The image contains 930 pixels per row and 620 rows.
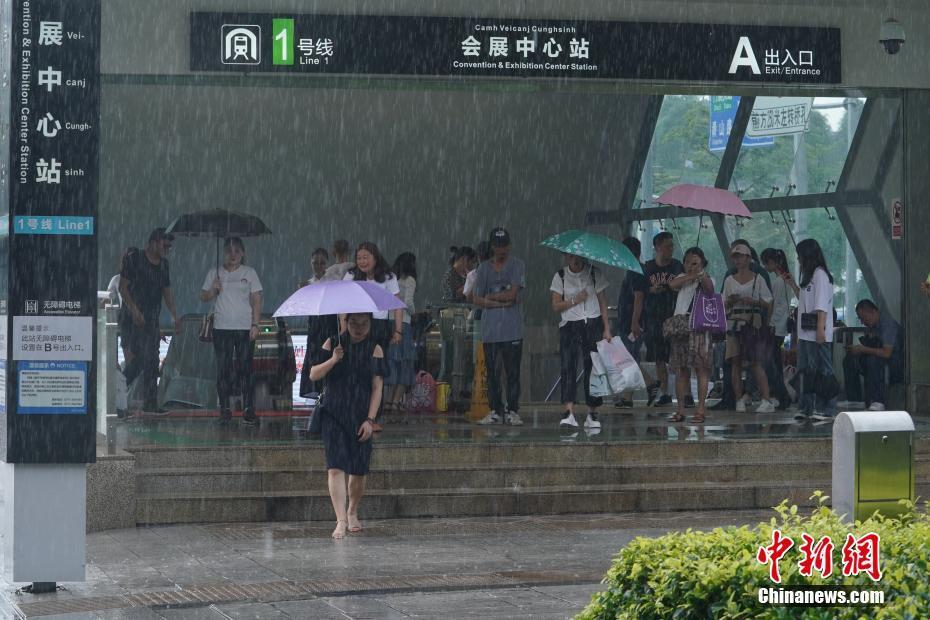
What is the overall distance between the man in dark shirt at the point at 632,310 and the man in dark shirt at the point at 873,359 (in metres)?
2.37

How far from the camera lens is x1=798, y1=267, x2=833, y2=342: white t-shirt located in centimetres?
1312

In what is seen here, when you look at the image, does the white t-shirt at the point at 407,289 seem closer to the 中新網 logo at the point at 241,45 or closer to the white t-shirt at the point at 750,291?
the 中新網 logo at the point at 241,45

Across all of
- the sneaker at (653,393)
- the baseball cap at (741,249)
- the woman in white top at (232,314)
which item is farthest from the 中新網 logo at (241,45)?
the sneaker at (653,393)

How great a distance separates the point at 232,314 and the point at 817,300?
217 inches

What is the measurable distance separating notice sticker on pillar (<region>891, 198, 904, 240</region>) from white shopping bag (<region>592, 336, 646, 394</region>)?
198 inches

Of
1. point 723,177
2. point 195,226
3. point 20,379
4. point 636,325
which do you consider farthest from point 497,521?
point 723,177

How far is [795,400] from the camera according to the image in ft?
55.0

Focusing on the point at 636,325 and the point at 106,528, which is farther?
the point at 636,325

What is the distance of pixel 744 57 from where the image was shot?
45.3ft

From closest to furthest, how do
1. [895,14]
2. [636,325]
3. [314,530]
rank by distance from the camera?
[314,530], [895,14], [636,325]

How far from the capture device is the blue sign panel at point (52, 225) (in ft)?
24.1

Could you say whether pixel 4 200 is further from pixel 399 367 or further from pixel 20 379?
pixel 399 367

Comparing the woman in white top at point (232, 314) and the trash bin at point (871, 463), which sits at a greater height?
the woman in white top at point (232, 314)

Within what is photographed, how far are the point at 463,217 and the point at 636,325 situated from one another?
10.1m
